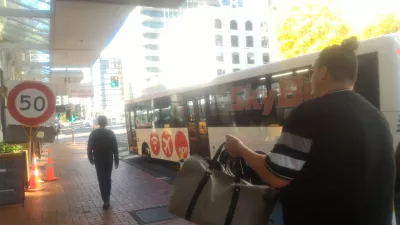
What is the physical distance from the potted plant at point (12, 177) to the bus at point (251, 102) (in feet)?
16.6

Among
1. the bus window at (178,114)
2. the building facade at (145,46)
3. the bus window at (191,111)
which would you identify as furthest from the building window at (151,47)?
the bus window at (191,111)

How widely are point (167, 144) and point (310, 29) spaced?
35.7 feet

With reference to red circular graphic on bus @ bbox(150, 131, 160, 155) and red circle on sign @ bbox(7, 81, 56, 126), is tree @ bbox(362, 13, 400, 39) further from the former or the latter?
red circle on sign @ bbox(7, 81, 56, 126)

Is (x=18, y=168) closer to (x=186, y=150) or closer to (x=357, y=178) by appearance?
(x=186, y=150)

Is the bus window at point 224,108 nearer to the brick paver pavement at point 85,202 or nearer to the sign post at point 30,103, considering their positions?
the brick paver pavement at point 85,202

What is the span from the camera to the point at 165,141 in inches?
535

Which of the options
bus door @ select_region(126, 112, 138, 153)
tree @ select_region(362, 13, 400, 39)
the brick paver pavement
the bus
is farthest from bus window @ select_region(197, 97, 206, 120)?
tree @ select_region(362, 13, 400, 39)

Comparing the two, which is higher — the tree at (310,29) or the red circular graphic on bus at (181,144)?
the tree at (310,29)

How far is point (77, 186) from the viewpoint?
1005cm

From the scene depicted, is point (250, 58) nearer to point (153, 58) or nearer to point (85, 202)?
point (153, 58)

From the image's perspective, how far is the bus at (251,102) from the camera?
616 centimetres

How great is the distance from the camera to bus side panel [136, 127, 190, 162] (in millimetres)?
12102

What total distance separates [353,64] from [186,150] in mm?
10340

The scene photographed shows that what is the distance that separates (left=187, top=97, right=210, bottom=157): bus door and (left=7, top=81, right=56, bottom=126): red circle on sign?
4691mm
